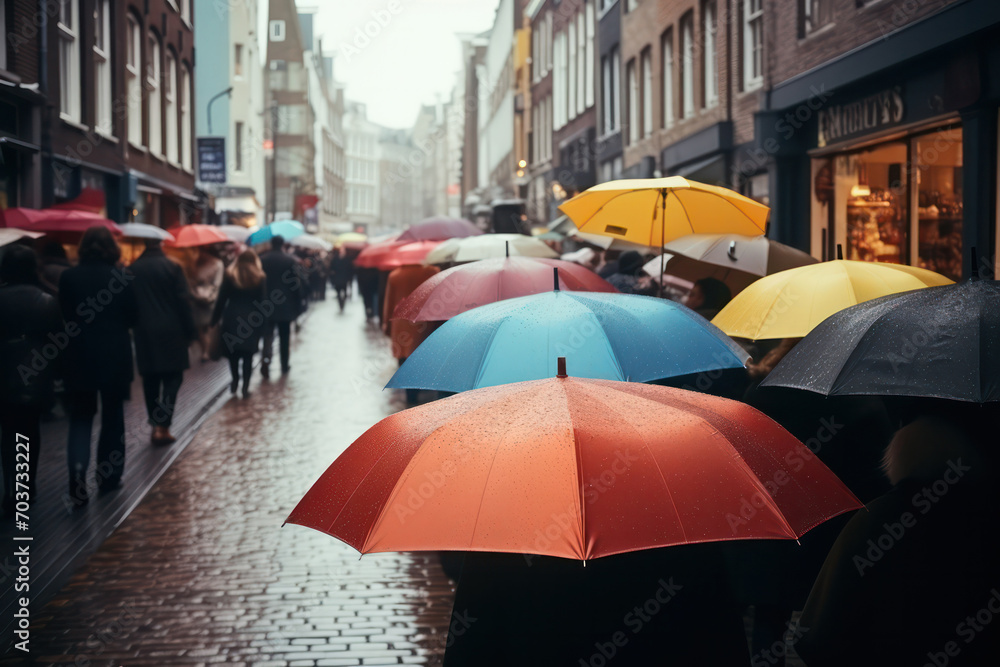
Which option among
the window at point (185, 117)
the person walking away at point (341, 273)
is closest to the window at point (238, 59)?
the person walking away at point (341, 273)

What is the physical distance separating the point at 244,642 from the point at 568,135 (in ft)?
101

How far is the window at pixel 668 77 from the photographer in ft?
71.2

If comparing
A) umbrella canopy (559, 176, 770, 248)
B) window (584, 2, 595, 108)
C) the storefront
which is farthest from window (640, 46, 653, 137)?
umbrella canopy (559, 176, 770, 248)

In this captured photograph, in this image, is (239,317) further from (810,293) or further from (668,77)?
(668,77)

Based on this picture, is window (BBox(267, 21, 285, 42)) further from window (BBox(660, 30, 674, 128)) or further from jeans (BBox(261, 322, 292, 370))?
jeans (BBox(261, 322, 292, 370))

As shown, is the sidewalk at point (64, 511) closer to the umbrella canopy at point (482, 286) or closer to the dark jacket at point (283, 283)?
the umbrella canopy at point (482, 286)

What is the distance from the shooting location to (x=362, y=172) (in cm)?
11931

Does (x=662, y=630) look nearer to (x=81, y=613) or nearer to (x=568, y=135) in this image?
(x=81, y=613)

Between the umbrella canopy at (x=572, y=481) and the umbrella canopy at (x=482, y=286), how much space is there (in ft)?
11.4

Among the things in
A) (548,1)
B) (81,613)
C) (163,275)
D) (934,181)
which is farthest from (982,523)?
(548,1)

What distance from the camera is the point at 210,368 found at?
1697 cm

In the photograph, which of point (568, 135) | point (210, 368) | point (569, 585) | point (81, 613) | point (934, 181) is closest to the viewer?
point (569, 585)

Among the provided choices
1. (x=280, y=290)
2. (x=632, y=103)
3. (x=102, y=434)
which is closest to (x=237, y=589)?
(x=102, y=434)

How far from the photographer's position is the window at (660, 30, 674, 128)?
71.2 ft
